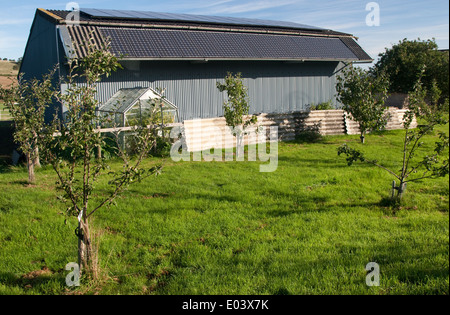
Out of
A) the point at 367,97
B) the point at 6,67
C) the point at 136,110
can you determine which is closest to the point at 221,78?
the point at 136,110

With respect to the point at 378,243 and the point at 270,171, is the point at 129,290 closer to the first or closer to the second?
the point at 378,243

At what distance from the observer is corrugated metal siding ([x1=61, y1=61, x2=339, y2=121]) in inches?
648

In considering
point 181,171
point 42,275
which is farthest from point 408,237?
point 181,171

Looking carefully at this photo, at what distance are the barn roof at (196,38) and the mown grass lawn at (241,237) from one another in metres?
7.18

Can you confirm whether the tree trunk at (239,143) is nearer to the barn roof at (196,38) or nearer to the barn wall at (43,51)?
the barn roof at (196,38)

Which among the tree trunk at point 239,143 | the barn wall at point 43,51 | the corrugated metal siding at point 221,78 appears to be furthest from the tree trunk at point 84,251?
the corrugated metal siding at point 221,78

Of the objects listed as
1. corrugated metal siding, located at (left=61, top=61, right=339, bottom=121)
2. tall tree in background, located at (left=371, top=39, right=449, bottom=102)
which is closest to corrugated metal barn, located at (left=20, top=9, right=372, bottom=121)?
corrugated metal siding, located at (left=61, top=61, right=339, bottom=121)

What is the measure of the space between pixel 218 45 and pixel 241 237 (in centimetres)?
1309

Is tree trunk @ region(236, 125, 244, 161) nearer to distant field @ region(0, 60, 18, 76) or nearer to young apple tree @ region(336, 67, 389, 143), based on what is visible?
young apple tree @ region(336, 67, 389, 143)

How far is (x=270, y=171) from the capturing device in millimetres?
11398

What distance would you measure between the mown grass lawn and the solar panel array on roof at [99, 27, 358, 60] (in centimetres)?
741

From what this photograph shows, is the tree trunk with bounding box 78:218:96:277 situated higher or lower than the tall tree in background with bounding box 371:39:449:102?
lower
